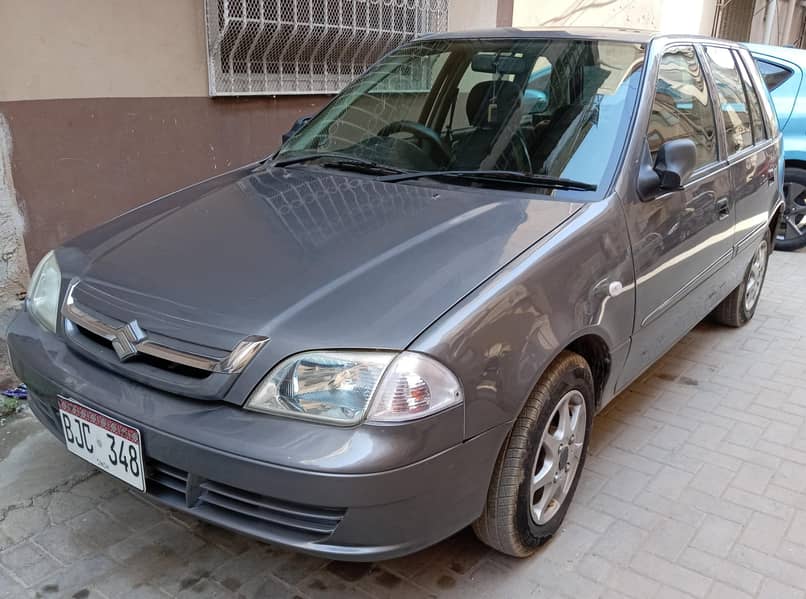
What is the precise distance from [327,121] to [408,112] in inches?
16.4

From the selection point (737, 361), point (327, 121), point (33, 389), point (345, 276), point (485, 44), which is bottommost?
point (737, 361)

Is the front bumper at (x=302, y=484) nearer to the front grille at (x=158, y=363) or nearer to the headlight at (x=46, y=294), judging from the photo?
the front grille at (x=158, y=363)

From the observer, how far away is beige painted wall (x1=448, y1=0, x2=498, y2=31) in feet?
23.5

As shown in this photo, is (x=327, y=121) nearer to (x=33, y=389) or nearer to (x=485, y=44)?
(x=485, y=44)

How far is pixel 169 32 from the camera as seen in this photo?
4684mm

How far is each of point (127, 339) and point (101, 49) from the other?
296 cm

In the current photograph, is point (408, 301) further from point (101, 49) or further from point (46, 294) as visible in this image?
point (101, 49)

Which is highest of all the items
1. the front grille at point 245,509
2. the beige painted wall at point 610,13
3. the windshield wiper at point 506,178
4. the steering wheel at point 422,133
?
the beige painted wall at point 610,13

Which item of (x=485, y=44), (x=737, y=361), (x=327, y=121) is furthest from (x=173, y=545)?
(x=737, y=361)

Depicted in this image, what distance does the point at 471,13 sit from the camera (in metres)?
7.42

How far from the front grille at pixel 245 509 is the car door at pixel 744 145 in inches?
109

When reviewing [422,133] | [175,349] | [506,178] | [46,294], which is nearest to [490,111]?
[422,133]

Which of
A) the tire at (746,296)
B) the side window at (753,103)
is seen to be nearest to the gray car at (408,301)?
the side window at (753,103)

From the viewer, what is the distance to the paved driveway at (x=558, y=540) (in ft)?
7.59
